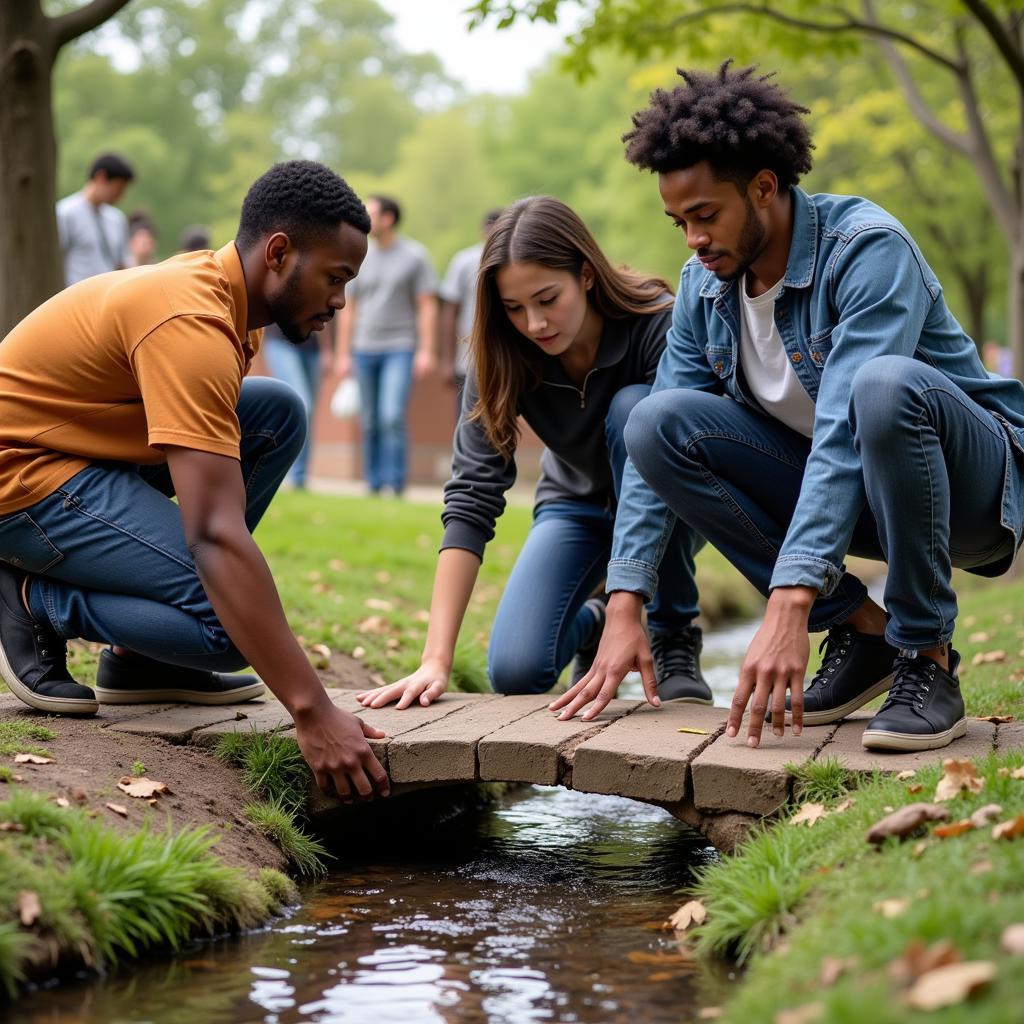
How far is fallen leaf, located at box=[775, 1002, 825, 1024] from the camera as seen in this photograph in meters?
1.97

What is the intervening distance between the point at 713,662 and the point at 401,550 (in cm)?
224

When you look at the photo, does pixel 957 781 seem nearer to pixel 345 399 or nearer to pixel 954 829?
pixel 954 829

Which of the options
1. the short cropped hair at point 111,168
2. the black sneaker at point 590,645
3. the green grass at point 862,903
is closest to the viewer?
the green grass at point 862,903

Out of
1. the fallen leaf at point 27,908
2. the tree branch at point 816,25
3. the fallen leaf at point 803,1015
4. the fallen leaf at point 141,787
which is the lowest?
the fallen leaf at point 803,1015

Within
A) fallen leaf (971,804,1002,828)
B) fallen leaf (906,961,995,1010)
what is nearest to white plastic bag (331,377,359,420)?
fallen leaf (971,804,1002,828)

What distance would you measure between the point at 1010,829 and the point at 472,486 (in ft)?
7.63

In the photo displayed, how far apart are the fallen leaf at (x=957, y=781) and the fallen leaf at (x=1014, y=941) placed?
0.85 m

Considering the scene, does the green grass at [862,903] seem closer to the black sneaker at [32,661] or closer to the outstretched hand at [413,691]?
the outstretched hand at [413,691]

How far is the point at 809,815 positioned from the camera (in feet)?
10.4

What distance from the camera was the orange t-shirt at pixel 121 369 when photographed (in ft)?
11.2

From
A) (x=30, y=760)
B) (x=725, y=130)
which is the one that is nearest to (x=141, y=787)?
(x=30, y=760)

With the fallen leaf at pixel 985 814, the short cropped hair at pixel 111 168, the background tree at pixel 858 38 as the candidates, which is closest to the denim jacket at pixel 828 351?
the fallen leaf at pixel 985 814

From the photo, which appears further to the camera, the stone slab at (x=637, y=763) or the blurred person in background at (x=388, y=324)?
the blurred person in background at (x=388, y=324)

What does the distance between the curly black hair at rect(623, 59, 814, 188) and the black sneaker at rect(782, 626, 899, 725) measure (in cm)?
130
